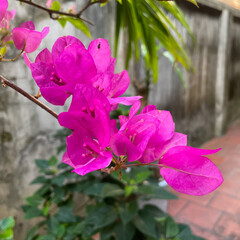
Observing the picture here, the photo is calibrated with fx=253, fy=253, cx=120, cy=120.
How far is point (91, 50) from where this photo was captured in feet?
0.85

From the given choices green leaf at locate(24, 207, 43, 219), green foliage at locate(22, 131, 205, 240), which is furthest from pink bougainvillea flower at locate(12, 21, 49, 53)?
green leaf at locate(24, 207, 43, 219)

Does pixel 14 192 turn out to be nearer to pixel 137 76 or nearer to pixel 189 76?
pixel 137 76

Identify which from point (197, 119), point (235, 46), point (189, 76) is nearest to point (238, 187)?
point (197, 119)

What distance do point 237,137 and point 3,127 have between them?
3185mm

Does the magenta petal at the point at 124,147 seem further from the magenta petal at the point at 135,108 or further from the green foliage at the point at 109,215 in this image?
the green foliage at the point at 109,215

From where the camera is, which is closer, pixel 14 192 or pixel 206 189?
pixel 206 189

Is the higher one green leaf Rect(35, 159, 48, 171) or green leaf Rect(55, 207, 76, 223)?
green leaf Rect(35, 159, 48, 171)

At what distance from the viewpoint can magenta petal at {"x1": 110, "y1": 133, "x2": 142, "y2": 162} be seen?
21cm

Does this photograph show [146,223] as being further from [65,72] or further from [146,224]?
[65,72]

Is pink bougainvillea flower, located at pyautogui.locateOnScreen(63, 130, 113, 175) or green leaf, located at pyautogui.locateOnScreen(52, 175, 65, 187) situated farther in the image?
green leaf, located at pyautogui.locateOnScreen(52, 175, 65, 187)


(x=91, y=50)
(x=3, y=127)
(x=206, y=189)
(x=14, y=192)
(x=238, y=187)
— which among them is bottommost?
(x=238, y=187)

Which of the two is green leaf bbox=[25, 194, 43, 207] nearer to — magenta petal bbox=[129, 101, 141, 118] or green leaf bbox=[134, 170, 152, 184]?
green leaf bbox=[134, 170, 152, 184]

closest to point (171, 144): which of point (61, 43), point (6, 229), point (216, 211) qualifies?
point (61, 43)

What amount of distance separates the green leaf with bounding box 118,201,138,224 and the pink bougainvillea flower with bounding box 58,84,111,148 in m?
0.88
